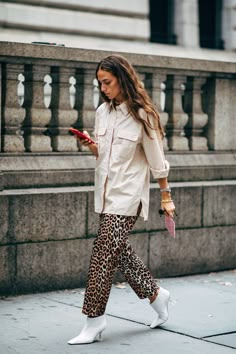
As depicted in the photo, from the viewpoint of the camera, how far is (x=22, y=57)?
8.66 m

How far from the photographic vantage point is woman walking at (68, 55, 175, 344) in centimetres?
683

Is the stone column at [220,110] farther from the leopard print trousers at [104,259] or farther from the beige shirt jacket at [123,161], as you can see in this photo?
the leopard print trousers at [104,259]

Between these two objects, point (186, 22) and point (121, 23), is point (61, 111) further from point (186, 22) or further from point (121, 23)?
point (186, 22)

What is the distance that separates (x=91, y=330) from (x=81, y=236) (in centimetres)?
209

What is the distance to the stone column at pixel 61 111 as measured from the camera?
29.7 feet

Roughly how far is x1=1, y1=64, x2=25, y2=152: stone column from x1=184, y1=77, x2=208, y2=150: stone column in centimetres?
210

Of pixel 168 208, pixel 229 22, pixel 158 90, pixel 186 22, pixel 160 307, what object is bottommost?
pixel 160 307

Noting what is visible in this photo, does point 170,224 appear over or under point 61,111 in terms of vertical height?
under

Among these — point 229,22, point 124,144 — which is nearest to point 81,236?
point 124,144

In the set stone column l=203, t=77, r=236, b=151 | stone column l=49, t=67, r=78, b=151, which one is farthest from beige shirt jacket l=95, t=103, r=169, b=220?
stone column l=203, t=77, r=236, b=151

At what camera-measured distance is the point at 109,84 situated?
6.87m

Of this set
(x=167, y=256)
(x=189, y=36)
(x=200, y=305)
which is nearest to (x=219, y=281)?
(x=167, y=256)

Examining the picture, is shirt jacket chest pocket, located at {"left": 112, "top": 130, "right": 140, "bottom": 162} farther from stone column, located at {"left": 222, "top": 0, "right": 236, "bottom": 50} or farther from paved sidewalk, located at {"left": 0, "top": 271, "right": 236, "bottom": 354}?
stone column, located at {"left": 222, "top": 0, "right": 236, "bottom": 50}

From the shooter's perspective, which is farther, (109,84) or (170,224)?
(170,224)
